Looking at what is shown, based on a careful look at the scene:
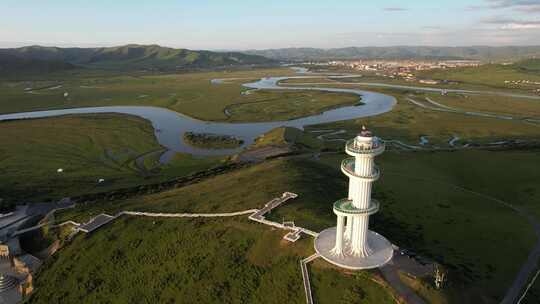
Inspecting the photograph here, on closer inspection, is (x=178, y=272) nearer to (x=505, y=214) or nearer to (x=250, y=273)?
(x=250, y=273)

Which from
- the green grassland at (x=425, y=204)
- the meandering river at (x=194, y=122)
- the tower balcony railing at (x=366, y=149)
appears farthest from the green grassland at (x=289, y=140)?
the tower balcony railing at (x=366, y=149)

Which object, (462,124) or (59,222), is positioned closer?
(59,222)

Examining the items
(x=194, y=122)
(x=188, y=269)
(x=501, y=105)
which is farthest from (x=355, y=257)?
(x=501, y=105)

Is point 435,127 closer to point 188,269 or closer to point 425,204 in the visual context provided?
point 425,204

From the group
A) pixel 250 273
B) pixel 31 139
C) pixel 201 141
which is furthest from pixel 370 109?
pixel 250 273

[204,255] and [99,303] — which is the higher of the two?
[204,255]
